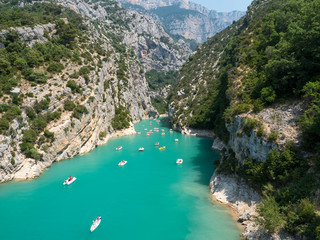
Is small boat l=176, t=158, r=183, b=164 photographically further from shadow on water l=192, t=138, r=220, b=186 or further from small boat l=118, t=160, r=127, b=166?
small boat l=118, t=160, r=127, b=166

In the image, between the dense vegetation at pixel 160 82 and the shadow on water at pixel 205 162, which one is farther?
the dense vegetation at pixel 160 82

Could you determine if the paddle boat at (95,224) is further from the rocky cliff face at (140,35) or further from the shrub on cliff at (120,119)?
the rocky cliff face at (140,35)

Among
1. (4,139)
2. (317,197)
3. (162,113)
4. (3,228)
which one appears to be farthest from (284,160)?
(162,113)

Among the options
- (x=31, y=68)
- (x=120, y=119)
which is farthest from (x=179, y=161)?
(x=31, y=68)

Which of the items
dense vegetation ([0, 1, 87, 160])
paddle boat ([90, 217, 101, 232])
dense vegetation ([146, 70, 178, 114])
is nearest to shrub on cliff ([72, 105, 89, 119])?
dense vegetation ([0, 1, 87, 160])

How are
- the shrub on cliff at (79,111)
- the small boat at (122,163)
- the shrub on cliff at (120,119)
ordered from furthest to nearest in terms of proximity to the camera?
the shrub on cliff at (120,119)
the shrub on cliff at (79,111)
the small boat at (122,163)

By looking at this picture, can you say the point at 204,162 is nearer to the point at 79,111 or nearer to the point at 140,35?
the point at 79,111

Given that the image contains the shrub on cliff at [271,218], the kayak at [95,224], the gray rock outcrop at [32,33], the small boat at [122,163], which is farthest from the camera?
the gray rock outcrop at [32,33]

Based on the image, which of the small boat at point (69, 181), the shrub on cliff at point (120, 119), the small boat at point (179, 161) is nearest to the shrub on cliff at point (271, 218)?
the small boat at point (179, 161)
